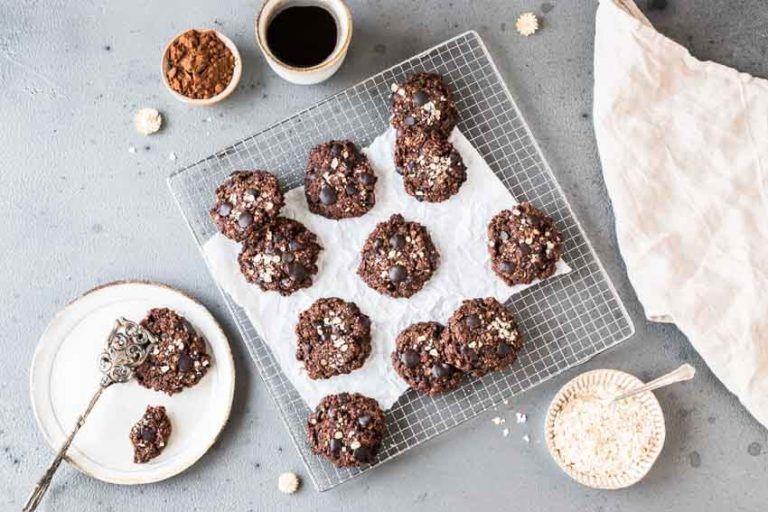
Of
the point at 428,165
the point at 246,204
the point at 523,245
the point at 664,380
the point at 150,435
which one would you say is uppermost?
the point at 246,204

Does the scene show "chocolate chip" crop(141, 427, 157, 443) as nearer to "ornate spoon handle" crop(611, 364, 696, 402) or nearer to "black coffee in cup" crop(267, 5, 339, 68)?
"black coffee in cup" crop(267, 5, 339, 68)

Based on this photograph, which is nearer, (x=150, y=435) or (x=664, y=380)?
(x=664, y=380)

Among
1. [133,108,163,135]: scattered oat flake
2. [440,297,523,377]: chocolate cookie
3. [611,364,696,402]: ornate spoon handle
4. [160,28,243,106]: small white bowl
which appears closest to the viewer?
[611,364,696,402]: ornate spoon handle

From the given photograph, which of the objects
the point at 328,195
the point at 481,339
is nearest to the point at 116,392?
the point at 328,195

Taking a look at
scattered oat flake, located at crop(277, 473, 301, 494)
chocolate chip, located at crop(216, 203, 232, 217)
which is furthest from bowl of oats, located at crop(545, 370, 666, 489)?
chocolate chip, located at crop(216, 203, 232, 217)

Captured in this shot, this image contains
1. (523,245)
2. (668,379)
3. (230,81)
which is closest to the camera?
(668,379)

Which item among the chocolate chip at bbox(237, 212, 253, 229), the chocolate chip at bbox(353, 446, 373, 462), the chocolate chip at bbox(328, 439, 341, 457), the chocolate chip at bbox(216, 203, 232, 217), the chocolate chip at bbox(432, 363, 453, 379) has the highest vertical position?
the chocolate chip at bbox(216, 203, 232, 217)

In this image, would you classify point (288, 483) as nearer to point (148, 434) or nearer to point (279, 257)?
point (148, 434)
